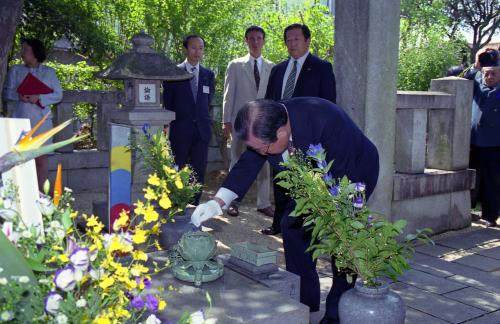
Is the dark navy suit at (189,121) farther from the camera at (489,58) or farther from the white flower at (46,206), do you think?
the white flower at (46,206)

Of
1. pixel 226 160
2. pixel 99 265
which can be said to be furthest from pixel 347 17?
pixel 226 160

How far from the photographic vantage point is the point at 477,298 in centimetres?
447

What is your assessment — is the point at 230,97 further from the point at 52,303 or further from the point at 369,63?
the point at 52,303

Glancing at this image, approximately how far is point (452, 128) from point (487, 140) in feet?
1.83

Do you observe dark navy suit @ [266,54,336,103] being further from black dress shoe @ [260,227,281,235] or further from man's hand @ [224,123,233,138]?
black dress shoe @ [260,227,281,235]

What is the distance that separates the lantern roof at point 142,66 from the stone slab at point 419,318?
2978 mm

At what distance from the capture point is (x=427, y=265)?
17.3ft

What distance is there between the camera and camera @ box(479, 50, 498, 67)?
6742 millimetres

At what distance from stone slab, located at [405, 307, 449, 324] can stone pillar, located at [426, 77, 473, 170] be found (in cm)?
291

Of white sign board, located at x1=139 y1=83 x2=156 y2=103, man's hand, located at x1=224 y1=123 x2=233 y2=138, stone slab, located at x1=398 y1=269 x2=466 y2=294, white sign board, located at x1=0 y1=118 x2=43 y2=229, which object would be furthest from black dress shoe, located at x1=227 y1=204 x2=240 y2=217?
white sign board, located at x1=0 y1=118 x2=43 y2=229

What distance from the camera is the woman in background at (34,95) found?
6.48 meters

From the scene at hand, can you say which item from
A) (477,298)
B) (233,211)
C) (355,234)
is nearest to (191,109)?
(233,211)

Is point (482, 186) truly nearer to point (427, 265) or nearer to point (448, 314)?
point (427, 265)

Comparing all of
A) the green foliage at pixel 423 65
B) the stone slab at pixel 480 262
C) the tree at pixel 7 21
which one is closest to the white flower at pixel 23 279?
the tree at pixel 7 21
